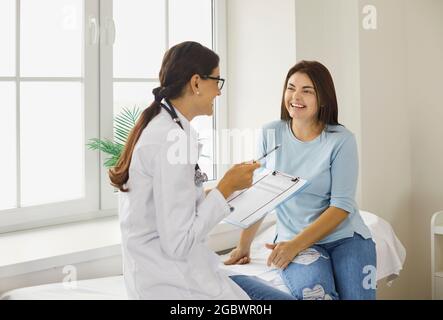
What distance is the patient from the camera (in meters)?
1.77

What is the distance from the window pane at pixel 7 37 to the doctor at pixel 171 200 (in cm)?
80

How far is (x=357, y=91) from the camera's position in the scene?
262cm

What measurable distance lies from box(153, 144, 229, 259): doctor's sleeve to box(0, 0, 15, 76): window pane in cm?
95

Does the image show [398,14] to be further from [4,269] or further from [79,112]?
[4,269]

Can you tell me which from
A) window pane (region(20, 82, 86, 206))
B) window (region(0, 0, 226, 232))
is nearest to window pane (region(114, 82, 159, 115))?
window (region(0, 0, 226, 232))

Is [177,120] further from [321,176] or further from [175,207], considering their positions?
[321,176]

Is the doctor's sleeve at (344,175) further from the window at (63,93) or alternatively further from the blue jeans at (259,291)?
the window at (63,93)

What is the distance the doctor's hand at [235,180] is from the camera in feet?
4.82

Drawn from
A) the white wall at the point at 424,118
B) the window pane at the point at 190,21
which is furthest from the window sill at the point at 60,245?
the white wall at the point at 424,118

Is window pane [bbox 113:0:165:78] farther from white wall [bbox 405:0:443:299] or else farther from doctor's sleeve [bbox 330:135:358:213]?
white wall [bbox 405:0:443:299]

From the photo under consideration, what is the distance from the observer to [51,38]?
214cm

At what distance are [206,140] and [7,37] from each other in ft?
3.23
